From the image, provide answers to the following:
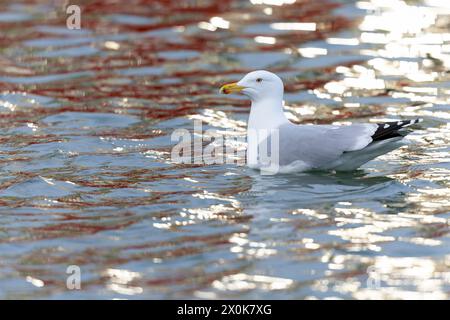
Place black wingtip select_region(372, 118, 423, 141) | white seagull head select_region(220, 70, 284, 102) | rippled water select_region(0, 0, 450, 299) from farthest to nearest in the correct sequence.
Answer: white seagull head select_region(220, 70, 284, 102) → black wingtip select_region(372, 118, 423, 141) → rippled water select_region(0, 0, 450, 299)

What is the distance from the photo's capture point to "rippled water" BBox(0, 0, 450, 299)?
25.0ft

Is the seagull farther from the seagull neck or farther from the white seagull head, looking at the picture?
the white seagull head

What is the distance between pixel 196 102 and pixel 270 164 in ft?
12.7

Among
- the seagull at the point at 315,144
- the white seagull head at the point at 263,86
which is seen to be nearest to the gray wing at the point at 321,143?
the seagull at the point at 315,144

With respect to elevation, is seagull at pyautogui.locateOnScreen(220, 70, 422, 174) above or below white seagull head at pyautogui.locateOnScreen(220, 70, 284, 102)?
below

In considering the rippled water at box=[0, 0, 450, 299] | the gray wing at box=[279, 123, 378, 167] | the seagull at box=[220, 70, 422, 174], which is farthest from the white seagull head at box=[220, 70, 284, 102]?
the rippled water at box=[0, 0, 450, 299]

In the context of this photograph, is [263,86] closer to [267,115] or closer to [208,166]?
[267,115]

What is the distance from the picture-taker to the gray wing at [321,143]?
9.80m

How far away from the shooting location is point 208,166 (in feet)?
35.2

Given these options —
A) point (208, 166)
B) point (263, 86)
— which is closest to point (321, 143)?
point (263, 86)

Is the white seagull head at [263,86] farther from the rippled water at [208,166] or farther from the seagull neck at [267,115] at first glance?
the rippled water at [208,166]

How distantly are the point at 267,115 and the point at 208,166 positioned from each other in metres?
0.83
